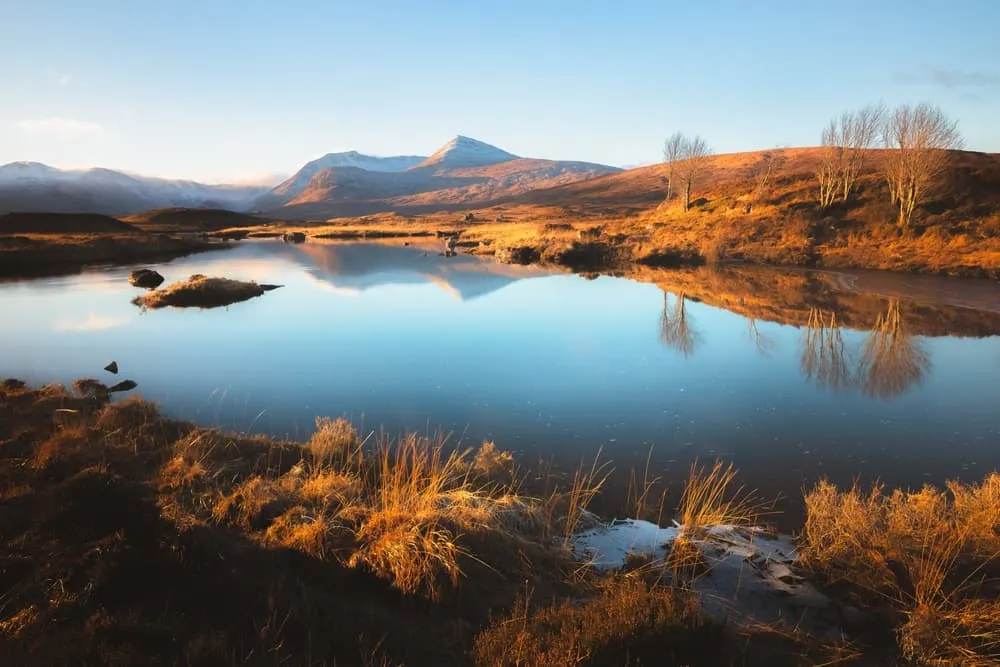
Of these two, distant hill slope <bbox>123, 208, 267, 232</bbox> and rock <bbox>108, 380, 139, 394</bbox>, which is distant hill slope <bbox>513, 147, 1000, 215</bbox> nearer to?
rock <bbox>108, 380, 139, 394</bbox>

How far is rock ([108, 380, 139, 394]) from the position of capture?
37.0 ft

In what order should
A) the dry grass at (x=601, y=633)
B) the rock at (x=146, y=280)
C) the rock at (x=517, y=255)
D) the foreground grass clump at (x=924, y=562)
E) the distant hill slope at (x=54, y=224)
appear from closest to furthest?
the dry grass at (x=601, y=633)
the foreground grass clump at (x=924, y=562)
the rock at (x=146, y=280)
the rock at (x=517, y=255)
the distant hill slope at (x=54, y=224)

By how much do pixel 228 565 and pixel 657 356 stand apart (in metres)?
12.1

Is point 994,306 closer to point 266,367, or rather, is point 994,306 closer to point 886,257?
point 886,257

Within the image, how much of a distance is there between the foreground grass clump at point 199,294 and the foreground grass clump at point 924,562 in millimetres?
21694

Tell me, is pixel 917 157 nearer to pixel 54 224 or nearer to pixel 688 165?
pixel 688 165

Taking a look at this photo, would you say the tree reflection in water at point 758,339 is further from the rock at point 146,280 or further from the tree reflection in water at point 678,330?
the rock at point 146,280

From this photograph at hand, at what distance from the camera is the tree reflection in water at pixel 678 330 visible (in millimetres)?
16138

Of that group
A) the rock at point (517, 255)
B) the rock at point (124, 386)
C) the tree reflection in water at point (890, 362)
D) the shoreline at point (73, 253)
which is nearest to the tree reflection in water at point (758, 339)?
the tree reflection in water at point (890, 362)

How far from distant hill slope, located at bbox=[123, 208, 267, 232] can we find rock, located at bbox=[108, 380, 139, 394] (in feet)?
268

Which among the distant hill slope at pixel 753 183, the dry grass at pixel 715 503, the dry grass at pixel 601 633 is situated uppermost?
the distant hill slope at pixel 753 183

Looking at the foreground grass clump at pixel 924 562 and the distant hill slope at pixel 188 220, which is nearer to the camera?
the foreground grass clump at pixel 924 562

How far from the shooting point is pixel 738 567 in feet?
17.7

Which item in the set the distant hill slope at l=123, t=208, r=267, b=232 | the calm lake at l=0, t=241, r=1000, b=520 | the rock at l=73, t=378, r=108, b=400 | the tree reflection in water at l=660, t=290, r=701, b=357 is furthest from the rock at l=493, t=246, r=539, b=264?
the distant hill slope at l=123, t=208, r=267, b=232
